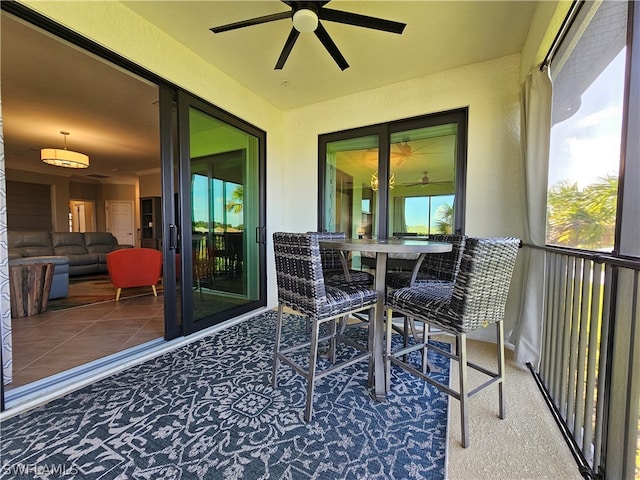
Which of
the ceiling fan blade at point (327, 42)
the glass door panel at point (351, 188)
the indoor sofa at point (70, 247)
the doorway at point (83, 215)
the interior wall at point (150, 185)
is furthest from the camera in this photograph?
the doorway at point (83, 215)

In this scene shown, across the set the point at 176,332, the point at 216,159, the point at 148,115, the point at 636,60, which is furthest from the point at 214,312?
the point at 636,60

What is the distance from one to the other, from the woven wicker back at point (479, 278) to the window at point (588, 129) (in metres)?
0.47

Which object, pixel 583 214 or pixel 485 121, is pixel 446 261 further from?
pixel 485 121

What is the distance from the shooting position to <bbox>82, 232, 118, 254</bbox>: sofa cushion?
6.09 metres

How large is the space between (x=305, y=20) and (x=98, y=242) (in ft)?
23.1

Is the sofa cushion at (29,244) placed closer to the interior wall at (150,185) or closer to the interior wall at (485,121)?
the interior wall at (150,185)

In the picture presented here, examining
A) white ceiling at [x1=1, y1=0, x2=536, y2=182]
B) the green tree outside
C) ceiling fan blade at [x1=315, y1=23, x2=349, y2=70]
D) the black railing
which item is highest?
white ceiling at [x1=1, y1=0, x2=536, y2=182]

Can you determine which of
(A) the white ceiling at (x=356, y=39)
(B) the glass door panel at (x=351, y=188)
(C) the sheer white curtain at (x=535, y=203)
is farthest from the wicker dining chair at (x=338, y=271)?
(A) the white ceiling at (x=356, y=39)

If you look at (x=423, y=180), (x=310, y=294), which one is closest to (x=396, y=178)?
(x=423, y=180)

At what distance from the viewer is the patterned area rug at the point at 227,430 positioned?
1174 millimetres

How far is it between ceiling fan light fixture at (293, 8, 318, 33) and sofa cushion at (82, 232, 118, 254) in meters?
6.75

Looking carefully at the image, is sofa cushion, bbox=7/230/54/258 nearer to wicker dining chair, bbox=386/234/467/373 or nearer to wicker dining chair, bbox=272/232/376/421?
wicker dining chair, bbox=272/232/376/421

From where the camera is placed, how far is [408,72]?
2812 mm

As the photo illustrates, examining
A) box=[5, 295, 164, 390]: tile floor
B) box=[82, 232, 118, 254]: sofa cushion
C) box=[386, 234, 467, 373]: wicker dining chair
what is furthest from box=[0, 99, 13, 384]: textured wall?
box=[82, 232, 118, 254]: sofa cushion
